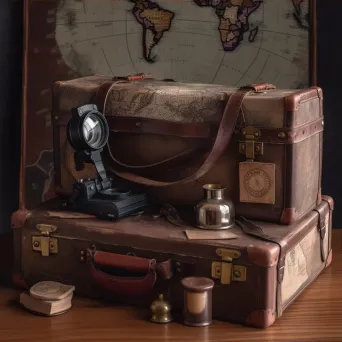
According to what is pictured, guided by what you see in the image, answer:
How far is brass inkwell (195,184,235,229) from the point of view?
2158 millimetres

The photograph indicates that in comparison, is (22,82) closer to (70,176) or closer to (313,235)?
(70,176)

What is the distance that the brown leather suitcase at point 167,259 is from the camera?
202cm

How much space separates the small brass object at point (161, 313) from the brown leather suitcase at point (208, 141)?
36 cm

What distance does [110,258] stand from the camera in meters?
2.14

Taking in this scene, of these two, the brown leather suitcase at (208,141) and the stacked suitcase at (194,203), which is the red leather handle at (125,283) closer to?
the stacked suitcase at (194,203)

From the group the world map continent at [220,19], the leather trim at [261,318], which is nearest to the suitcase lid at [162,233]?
the leather trim at [261,318]

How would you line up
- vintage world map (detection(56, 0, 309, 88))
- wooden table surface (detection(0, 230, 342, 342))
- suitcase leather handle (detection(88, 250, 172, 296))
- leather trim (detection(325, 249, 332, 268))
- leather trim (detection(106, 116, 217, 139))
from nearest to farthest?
wooden table surface (detection(0, 230, 342, 342)), suitcase leather handle (detection(88, 250, 172, 296)), leather trim (detection(106, 116, 217, 139)), leather trim (detection(325, 249, 332, 268)), vintage world map (detection(56, 0, 309, 88))

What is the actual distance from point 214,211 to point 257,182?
0.49 feet

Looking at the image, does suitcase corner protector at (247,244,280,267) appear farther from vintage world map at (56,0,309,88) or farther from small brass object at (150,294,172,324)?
vintage world map at (56,0,309,88)

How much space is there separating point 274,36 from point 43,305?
128cm

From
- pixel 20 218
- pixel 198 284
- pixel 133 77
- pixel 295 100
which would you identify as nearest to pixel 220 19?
pixel 133 77

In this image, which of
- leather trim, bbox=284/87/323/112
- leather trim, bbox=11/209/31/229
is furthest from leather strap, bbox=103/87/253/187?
leather trim, bbox=11/209/31/229

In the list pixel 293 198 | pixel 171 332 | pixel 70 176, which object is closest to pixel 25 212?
pixel 70 176

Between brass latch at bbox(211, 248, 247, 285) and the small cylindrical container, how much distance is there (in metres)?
0.04
